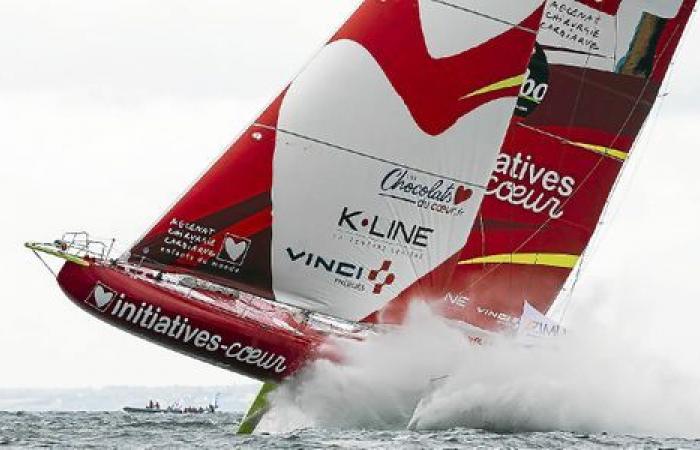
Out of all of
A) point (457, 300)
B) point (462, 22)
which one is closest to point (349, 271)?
point (462, 22)

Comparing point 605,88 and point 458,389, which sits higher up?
point 605,88

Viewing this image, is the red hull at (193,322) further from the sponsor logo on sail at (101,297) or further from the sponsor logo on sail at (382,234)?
the sponsor logo on sail at (382,234)

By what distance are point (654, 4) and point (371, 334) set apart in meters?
8.21

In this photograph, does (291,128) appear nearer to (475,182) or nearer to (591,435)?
(475,182)

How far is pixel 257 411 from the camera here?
2333cm

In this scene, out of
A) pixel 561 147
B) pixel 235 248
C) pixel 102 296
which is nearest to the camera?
pixel 102 296

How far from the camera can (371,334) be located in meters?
23.5

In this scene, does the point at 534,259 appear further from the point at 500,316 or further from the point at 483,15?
the point at 483,15

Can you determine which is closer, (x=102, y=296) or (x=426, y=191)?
(x=102, y=296)

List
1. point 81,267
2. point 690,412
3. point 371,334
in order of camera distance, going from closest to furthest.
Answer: point 81,267 → point 371,334 → point 690,412

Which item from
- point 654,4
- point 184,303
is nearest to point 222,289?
point 184,303

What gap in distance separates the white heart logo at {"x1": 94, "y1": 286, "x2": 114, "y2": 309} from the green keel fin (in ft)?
8.19

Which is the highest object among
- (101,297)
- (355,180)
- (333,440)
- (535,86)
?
(535,86)

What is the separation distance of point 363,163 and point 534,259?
23.4 ft
